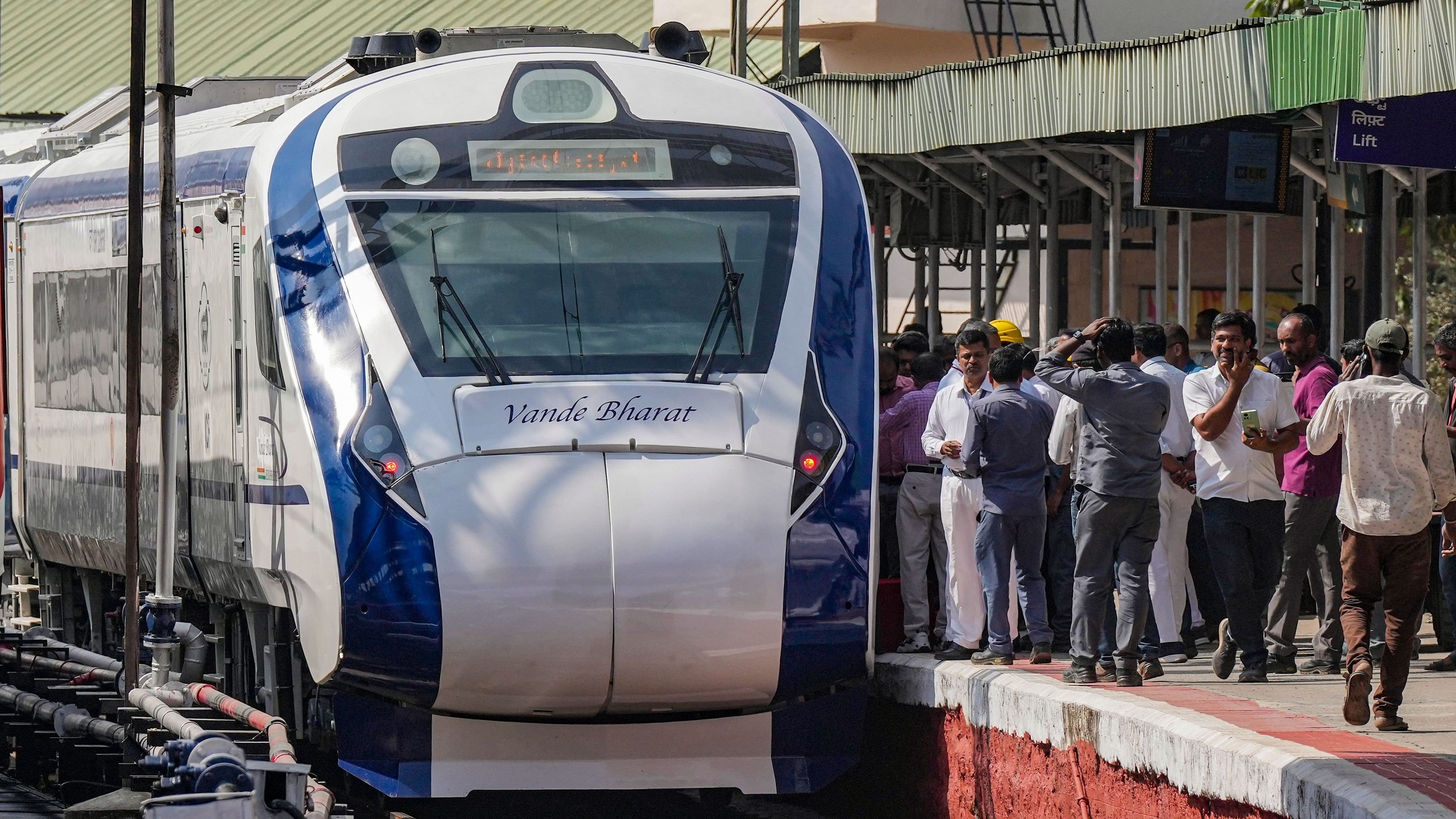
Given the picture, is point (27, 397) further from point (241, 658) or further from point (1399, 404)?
point (1399, 404)

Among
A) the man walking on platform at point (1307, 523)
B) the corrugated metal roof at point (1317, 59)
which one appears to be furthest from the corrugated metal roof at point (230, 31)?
the man walking on platform at point (1307, 523)

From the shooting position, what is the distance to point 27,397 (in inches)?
510

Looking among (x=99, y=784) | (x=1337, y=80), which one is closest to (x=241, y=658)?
(x=99, y=784)

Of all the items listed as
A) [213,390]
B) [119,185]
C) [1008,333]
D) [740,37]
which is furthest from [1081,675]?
[740,37]

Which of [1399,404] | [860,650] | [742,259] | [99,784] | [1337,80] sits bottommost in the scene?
[99,784]

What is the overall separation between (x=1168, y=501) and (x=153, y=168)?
5444 millimetres

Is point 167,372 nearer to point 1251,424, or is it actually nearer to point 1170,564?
point 1251,424

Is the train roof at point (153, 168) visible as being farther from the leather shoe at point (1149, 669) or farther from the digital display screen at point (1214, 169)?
the digital display screen at point (1214, 169)

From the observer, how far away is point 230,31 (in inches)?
1339

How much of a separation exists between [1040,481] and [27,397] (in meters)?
6.17

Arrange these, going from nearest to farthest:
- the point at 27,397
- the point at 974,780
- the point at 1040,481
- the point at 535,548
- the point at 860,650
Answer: the point at 535,548
the point at 860,650
the point at 974,780
the point at 1040,481
the point at 27,397

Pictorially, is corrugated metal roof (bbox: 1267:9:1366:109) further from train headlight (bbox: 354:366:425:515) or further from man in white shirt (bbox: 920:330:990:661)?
train headlight (bbox: 354:366:425:515)

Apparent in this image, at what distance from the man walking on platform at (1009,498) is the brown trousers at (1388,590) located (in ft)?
6.01

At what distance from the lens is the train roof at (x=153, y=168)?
10.1 metres
